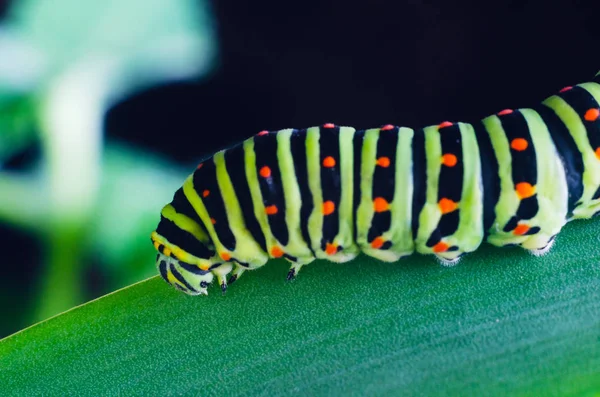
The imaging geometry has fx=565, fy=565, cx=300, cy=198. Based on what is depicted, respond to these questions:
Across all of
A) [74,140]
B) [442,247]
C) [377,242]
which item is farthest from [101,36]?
[442,247]

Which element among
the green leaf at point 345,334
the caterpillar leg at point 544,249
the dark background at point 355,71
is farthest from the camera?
the dark background at point 355,71

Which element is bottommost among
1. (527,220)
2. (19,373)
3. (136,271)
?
(136,271)

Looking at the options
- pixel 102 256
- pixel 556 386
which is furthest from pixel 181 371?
pixel 102 256

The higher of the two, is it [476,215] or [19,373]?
[476,215]

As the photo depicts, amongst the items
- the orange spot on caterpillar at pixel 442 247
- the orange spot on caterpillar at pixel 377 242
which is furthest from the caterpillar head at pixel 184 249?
the orange spot on caterpillar at pixel 442 247

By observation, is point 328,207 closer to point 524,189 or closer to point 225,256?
point 225,256

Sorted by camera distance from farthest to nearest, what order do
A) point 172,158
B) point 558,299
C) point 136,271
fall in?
Answer: point 172,158 → point 136,271 → point 558,299

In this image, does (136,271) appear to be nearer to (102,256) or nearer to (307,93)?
(102,256)

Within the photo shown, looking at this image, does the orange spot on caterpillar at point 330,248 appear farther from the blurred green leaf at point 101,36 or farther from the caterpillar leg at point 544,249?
the blurred green leaf at point 101,36
